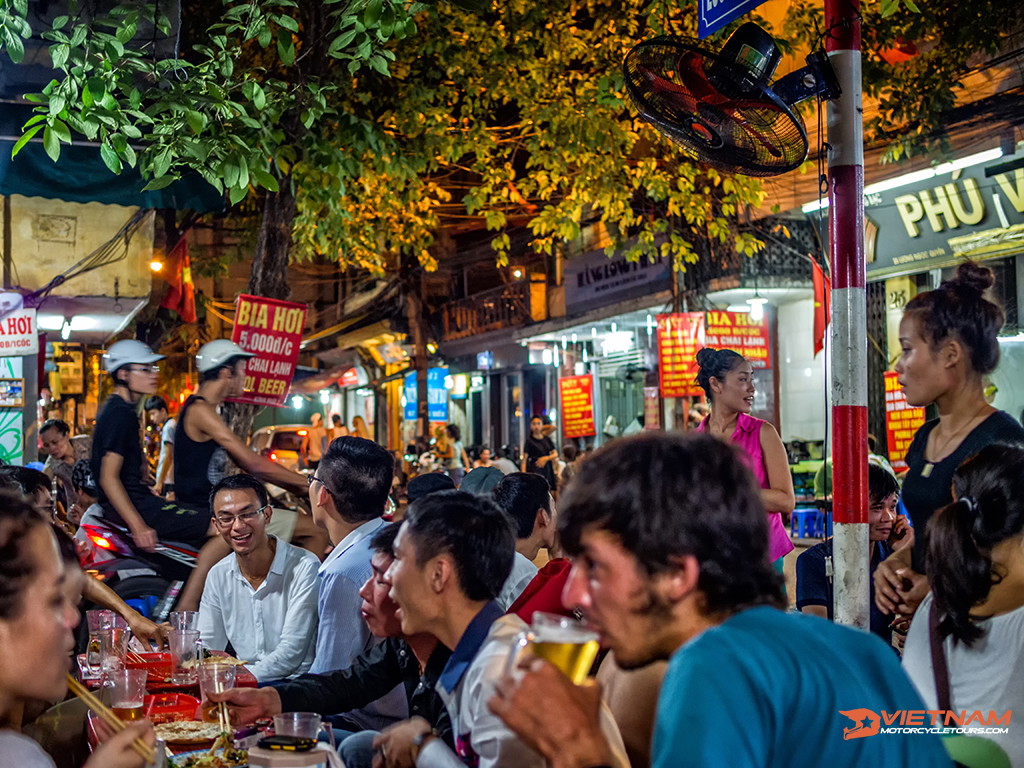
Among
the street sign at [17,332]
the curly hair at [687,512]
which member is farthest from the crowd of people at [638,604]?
the street sign at [17,332]

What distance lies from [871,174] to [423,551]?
11.3 m

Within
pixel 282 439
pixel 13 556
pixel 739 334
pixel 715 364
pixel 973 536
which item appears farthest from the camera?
pixel 282 439

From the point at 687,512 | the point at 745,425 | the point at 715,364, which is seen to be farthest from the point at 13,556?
the point at 745,425

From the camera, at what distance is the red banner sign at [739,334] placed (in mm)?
14898

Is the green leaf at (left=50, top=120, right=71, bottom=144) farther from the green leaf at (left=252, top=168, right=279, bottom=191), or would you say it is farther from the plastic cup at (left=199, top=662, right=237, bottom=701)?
the plastic cup at (left=199, top=662, right=237, bottom=701)

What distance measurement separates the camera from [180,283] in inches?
559

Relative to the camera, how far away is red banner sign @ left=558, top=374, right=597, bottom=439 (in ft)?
67.1

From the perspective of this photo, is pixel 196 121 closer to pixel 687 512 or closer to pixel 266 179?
pixel 266 179

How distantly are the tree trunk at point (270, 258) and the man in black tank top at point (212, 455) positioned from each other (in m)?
1.80

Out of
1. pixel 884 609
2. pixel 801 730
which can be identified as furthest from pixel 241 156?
pixel 801 730

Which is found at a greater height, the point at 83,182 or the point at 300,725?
the point at 83,182

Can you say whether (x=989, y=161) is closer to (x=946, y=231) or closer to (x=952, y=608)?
(x=946, y=231)

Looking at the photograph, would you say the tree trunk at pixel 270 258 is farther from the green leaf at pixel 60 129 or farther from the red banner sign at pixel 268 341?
the green leaf at pixel 60 129

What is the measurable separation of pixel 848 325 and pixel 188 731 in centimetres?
316
